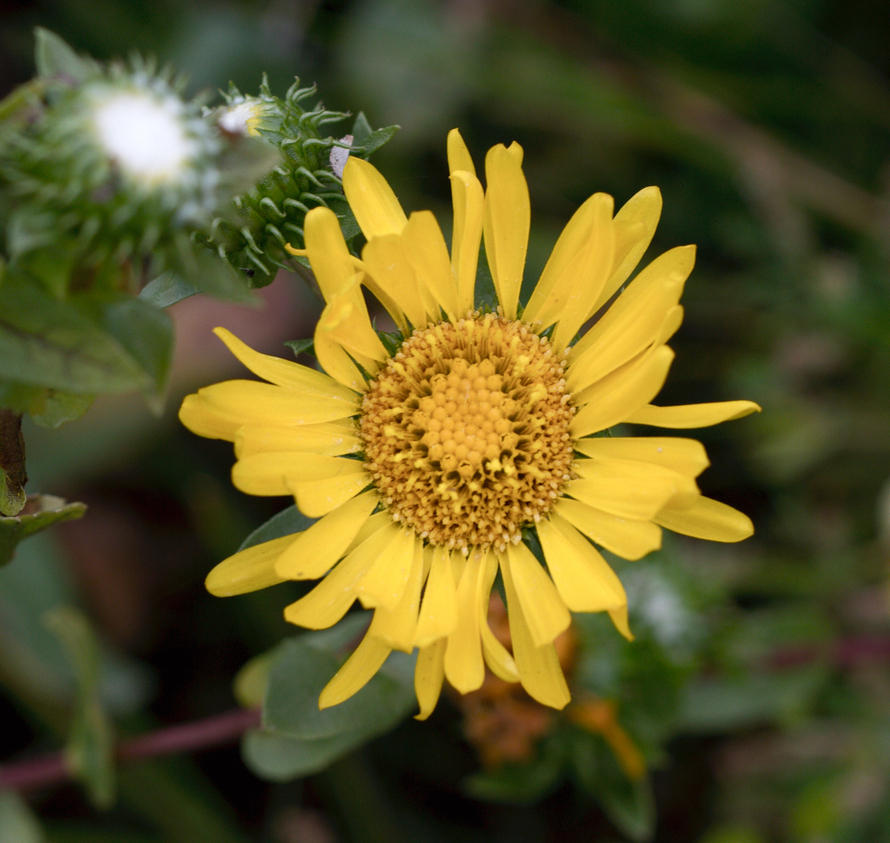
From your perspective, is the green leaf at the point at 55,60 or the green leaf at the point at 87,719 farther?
the green leaf at the point at 87,719

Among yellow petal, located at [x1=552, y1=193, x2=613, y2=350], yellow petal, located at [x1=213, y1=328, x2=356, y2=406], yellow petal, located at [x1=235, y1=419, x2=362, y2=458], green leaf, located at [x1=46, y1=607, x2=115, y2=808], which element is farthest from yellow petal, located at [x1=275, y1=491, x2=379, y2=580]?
green leaf, located at [x1=46, y1=607, x2=115, y2=808]

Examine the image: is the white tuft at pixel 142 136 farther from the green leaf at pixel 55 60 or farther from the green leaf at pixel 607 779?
the green leaf at pixel 607 779

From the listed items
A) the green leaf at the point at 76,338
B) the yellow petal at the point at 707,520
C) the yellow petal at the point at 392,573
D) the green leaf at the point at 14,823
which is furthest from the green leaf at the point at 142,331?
the green leaf at the point at 14,823

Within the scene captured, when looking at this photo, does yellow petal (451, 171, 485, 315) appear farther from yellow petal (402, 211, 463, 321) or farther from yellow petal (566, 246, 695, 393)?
yellow petal (566, 246, 695, 393)

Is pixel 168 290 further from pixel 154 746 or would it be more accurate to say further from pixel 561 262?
pixel 154 746

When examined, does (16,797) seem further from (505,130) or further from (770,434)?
(505,130)

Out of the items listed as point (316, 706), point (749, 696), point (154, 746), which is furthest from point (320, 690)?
point (749, 696)
